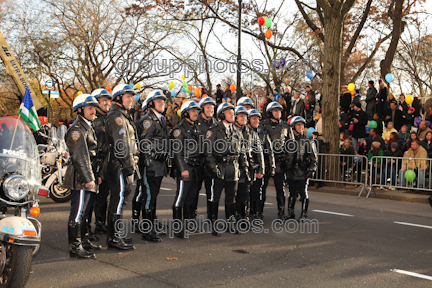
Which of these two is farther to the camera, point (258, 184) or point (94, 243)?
point (258, 184)

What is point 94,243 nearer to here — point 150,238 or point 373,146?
point 150,238

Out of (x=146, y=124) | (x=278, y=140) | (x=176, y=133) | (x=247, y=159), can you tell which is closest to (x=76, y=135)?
(x=146, y=124)

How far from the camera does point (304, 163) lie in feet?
26.1

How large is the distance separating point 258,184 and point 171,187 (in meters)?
5.06

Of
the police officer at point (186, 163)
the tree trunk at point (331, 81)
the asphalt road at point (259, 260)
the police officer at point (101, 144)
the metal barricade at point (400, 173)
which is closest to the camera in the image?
the asphalt road at point (259, 260)

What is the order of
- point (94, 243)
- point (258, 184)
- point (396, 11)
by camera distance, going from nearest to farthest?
point (94, 243)
point (258, 184)
point (396, 11)

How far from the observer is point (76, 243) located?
528cm

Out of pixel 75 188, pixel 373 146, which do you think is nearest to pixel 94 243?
pixel 75 188

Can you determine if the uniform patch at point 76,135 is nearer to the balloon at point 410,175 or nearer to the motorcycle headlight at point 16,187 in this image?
the motorcycle headlight at point 16,187

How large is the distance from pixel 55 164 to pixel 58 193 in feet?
2.22

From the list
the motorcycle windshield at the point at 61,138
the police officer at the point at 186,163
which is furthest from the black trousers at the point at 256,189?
the motorcycle windshield at the point at 61,138

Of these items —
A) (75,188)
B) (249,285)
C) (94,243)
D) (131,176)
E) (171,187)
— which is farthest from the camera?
(171,187)

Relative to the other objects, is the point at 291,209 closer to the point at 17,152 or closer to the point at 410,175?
the point at 410,175

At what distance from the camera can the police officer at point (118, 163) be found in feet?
18.3
